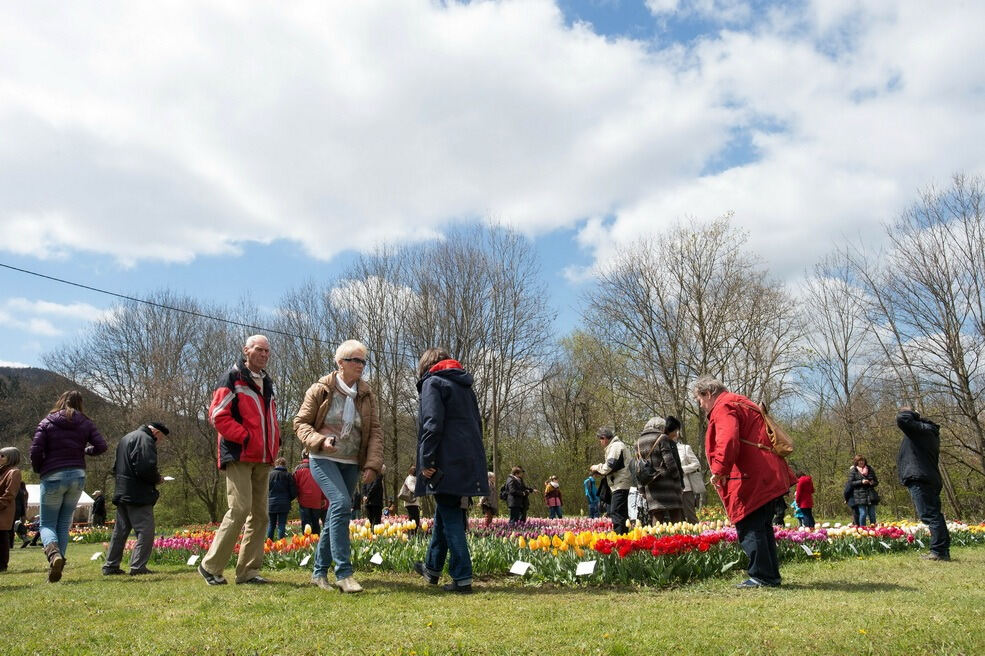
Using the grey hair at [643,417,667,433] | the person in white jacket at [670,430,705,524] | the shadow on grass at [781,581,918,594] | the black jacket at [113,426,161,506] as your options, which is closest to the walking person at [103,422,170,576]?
the black jacket at [113,426,161,506]

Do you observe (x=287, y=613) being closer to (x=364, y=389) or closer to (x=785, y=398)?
(x=364, y=389)

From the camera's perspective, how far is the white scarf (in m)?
5.36

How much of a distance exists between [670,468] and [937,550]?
290 centimetres

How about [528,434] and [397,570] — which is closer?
[397,570]

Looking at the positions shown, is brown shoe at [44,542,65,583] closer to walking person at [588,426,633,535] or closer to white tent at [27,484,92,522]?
walking person at [588,426,633,535]

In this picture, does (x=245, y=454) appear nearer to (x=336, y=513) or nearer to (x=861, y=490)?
(x=336, y=513)

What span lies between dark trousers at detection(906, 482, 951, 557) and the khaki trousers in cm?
656

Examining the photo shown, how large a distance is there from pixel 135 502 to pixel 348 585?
3.46m

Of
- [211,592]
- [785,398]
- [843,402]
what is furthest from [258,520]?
[843,402]

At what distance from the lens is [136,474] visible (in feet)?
24.0

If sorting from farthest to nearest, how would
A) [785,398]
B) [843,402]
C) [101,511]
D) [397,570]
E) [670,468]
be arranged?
[843,402], [785,398], [101,511], [670,468], [397,570]

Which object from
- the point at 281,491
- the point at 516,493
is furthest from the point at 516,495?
the point at 281,491

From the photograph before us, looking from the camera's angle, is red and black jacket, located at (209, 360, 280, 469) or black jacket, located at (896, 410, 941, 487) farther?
black jacket, located at (896, 410, 941, 487)

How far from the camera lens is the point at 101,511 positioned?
21250 millimetres
